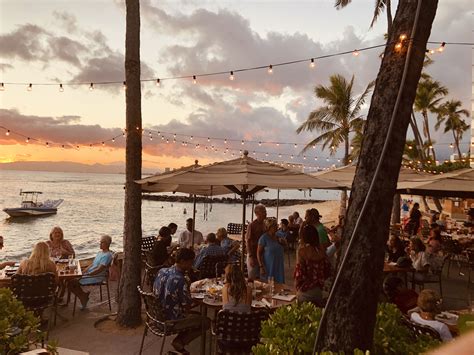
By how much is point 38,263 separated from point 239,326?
3.82 m

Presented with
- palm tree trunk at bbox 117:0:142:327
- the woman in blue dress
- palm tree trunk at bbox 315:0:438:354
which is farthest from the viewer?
the woman in blue dress

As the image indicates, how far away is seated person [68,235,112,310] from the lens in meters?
7.62

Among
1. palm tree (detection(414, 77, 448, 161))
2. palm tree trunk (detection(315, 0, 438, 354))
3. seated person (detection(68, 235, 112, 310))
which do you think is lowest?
seated person (detection(68, 235, 112, 310))

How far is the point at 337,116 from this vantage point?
81.9 feet

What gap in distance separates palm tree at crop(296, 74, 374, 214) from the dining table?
1985cm

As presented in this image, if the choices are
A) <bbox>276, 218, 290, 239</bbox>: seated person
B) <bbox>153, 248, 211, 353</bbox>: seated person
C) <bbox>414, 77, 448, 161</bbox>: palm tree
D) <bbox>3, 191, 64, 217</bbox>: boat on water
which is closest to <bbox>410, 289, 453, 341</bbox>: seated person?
<bbox>153, 248, 211, 353</bbox>: seated person

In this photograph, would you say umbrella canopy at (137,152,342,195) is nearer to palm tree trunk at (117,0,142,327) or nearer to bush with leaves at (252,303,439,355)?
palm tree trunk at (117,0,142,327)

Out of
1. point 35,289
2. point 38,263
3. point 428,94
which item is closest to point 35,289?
point 35,289

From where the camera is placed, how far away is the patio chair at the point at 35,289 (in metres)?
5.88

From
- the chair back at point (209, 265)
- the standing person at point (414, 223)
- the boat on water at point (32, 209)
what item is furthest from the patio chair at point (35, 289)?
the boat on water at point (32, 209)

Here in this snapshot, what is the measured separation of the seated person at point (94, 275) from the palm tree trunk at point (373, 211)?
241 inches

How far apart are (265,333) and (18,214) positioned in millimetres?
56701

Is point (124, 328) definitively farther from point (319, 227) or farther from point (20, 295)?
point (319, 227)

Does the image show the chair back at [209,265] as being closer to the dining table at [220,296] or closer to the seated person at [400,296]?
the dining table at [220,296]
